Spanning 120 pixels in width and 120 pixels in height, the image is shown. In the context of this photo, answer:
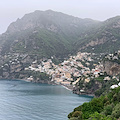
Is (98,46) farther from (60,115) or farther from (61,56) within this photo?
(60,115)

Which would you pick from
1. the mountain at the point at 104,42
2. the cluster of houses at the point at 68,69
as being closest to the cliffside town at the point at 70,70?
the cluster of houses at the point at 68,69

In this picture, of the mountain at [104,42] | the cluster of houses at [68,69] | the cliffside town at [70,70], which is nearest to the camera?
the cliffside town at [70,70]

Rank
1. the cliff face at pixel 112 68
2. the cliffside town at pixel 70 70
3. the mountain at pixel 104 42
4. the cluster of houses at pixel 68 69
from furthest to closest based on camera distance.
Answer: the mountain at pixel 104 42 < the cluster of houses at pixel 68 69 < the cliffside town at pixel 70 70 < the cliff face at pixel 112 68

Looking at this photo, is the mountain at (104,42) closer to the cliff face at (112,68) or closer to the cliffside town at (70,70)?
the cliffside town at (70,70)

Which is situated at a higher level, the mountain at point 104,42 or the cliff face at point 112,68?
the mountain at point 104,42

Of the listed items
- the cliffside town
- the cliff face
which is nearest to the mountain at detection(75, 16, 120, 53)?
the cliffside town

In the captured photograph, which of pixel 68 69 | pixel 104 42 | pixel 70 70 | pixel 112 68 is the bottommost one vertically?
pixel 70 70

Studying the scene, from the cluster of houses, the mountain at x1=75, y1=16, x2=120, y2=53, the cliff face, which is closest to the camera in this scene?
the cliff face

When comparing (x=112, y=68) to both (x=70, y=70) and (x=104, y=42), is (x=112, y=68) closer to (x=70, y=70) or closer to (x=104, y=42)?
(x=70, y=70)

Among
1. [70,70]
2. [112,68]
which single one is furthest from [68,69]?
[112,68]

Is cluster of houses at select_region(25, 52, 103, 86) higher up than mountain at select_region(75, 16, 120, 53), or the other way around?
mountain at select_region(75, 16, 120, 53)

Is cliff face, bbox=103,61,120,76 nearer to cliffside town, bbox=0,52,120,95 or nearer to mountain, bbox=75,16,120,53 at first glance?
cliffside town, bbox=0,52,120,95
